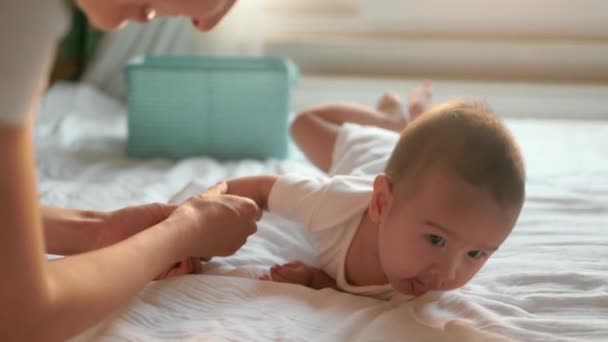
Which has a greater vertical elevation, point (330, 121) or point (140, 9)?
point (140, 9)

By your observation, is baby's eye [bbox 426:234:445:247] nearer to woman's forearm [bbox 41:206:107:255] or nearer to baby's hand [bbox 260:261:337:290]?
baby's hand [bbox 260:261:337:290]

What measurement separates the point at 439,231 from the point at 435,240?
0.02 meters

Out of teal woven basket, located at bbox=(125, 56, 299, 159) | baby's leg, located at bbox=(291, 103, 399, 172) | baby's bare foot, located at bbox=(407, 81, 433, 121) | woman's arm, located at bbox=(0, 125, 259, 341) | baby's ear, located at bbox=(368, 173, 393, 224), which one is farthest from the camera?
teal woven basket, located at bbox=(125, 56, 299, 159)

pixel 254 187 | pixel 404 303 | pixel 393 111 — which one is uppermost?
pixel 393 111

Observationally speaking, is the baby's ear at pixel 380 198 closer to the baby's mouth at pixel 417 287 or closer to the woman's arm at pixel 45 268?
the baby's mouth at pixel 417 287

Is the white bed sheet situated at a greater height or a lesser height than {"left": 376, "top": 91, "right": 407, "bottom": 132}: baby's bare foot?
lesser

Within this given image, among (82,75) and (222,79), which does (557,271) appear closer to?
(222,79)

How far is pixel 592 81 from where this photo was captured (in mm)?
1982

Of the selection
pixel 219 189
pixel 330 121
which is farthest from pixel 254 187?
pixel 330 121

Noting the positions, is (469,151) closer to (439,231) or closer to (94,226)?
(439,231)

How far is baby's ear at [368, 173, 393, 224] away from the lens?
0.86m

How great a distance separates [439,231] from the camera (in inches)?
31.2

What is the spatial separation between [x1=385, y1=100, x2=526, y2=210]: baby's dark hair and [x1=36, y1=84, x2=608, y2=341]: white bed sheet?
12cm

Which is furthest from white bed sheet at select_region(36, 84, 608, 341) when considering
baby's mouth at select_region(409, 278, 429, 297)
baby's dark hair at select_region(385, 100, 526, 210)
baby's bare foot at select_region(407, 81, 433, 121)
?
baby's bare foot at select_region(407, 81, 433, 121)
